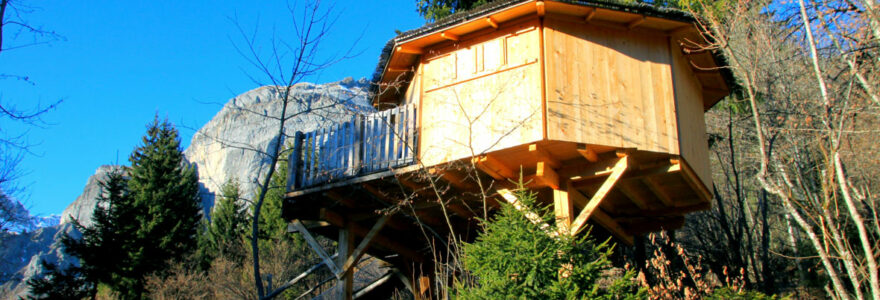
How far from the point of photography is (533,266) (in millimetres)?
6047

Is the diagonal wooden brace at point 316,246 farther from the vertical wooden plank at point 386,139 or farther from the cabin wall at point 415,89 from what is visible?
the cabin wall at point 415,89

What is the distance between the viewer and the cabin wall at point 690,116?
9.05 m

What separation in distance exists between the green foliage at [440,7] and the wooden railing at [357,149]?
592 centimetres

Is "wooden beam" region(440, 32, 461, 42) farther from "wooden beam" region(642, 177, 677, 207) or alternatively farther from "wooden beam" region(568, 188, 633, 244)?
"wooden beam" region(642, 177, 677, 207)

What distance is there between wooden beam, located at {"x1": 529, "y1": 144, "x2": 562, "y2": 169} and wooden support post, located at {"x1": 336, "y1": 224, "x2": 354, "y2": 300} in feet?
12.7

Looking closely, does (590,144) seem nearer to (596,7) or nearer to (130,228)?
(596,7)

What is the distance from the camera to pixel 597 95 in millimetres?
8477

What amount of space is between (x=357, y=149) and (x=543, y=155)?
2.96 metres

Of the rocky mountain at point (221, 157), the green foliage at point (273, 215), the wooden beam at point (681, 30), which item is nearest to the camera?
the wooden beam at point (681, 30)

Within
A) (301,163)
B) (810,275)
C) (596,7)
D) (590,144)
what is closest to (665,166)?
(590,144)

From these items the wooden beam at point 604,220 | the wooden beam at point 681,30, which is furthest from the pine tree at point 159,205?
the wooden beam at point 681,30

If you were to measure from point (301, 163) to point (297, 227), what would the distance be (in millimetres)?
1349

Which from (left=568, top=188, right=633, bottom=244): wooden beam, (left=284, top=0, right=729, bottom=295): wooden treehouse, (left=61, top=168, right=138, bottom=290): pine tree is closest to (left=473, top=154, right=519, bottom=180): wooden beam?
(left=284, top=0, right=729, bottom=295): wooden treehouse

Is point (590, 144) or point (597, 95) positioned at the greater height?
point (597, 95)
